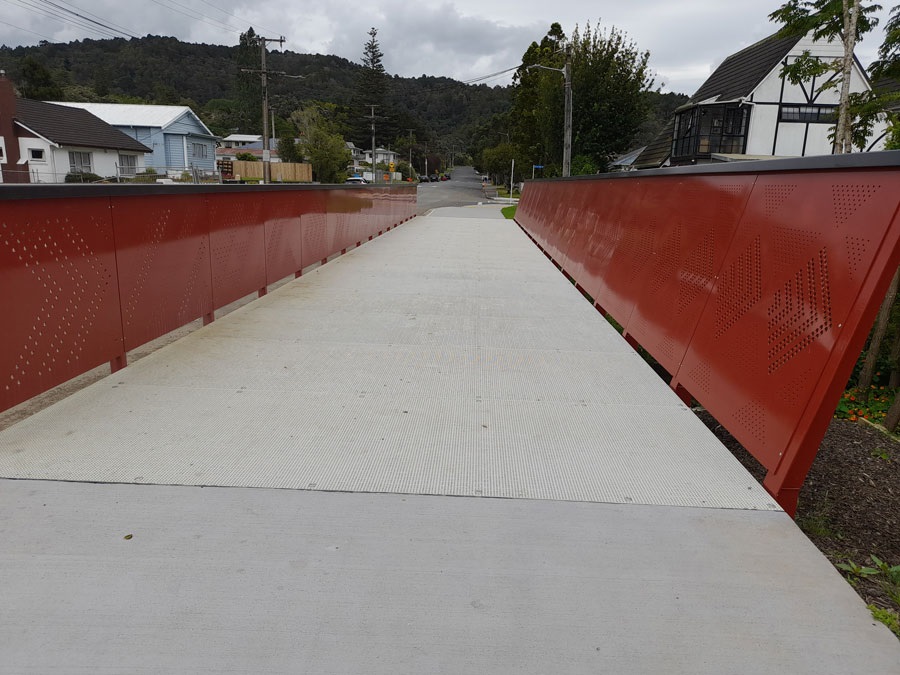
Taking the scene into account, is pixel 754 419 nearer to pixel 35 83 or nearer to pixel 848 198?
pixel 848 198

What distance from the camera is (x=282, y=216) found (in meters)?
8.49

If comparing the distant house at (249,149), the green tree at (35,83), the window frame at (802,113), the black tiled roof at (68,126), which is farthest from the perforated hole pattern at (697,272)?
the green tree at (35,83)

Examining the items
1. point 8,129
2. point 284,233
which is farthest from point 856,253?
point 8,129

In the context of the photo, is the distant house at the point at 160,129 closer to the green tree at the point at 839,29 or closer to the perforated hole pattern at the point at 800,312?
the green tree at the point at 839,29

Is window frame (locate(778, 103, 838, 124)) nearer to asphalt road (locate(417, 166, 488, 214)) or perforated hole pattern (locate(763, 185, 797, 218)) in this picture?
asphalt road (locate(417, 166, 488, 214))

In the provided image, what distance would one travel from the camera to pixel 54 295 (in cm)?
405

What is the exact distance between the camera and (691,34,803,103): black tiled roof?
115ft

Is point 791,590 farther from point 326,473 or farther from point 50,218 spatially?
point 50,218

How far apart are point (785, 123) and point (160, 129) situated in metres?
47.0

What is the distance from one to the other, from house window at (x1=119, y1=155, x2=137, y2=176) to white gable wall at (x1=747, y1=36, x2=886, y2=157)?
43.2 metres

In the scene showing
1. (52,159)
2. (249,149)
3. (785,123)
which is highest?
(249,149)

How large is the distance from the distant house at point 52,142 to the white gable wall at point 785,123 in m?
39.9

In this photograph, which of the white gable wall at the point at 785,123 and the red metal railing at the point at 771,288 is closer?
the red metal railing at the point at 771,288

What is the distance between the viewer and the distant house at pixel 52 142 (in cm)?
4069
